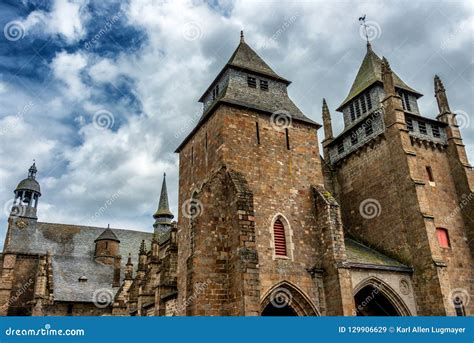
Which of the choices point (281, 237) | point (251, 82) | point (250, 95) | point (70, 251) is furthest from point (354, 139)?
point (70, 251)

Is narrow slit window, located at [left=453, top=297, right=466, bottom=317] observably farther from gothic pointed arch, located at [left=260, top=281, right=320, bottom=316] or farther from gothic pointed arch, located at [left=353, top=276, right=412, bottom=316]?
gothic pointed arch, located at [left=260, top=281, right=320, bottom=316]

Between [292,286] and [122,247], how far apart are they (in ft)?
110

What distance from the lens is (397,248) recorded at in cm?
2319

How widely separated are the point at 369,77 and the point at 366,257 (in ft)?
45.9

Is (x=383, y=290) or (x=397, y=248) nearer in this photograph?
(x=383, y=290)

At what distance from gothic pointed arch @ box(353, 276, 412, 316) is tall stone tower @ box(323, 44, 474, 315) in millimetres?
1165

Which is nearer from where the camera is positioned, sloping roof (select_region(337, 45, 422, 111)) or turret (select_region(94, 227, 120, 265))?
sloping roof (select_region(337, 45, 422, 111))

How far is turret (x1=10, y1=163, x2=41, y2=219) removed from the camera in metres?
44.0

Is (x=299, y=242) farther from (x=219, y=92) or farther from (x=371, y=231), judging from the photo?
(x=219, y=92)

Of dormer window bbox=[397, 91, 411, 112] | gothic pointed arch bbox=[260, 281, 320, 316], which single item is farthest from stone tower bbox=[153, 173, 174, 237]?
gothic pointed arch bbox=[260, 281, 320, 316]

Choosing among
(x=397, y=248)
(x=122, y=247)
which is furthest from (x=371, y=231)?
(x=122, y=247)

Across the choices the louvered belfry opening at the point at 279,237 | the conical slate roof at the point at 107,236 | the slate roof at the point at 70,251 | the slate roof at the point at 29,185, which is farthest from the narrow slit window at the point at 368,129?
the slate roof at the point at 29,185

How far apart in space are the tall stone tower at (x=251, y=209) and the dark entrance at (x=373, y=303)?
4.29m

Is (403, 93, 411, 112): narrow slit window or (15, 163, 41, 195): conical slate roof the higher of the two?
(15, 163, 41, 195): conical slate roof
